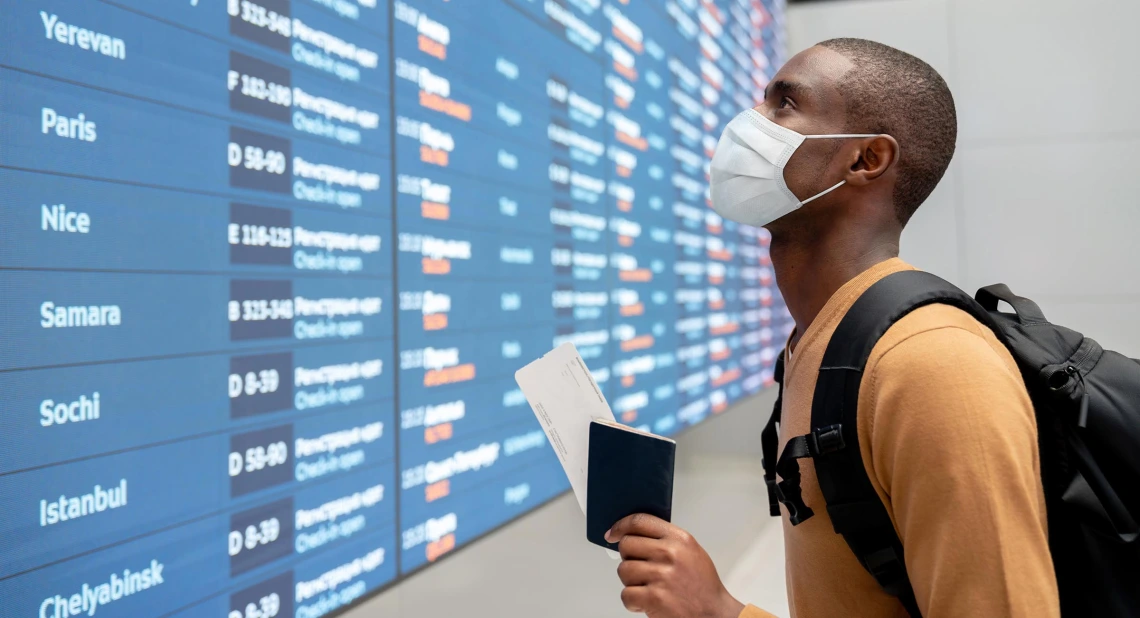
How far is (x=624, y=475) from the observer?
951 millimetres

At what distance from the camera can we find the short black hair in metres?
1.06

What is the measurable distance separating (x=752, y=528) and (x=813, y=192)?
3079 millimetres

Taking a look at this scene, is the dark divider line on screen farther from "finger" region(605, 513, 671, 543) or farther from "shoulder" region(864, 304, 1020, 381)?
"shoulder" region(864, 304, 1020, 381)

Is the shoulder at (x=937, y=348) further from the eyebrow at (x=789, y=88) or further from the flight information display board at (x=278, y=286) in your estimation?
the flight information display board at (x=278, y=286)

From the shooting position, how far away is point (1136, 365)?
874 millimetres

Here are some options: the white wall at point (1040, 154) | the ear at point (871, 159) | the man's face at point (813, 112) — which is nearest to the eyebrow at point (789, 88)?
the man's face at point (813, 112)

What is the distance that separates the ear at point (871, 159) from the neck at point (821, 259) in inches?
2.5

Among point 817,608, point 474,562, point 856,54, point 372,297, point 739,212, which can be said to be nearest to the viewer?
point 817,608

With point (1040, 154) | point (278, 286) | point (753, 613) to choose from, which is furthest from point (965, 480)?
point (1040, 154)

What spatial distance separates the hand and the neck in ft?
1.20

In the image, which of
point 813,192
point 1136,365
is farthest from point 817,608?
point 813,192

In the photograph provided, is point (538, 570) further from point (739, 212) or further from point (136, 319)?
point (136, 319)

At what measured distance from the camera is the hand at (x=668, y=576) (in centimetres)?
91

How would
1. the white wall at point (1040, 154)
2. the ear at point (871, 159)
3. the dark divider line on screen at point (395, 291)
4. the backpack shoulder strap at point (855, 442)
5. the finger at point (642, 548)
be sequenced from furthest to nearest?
the white wall at point (1040, 154) → the dark divider line on screen at point (395, 291) → the ear at point (871, 159) → the finger at point (642, 548) → the backpack shoulder strap at point (855, 442)
